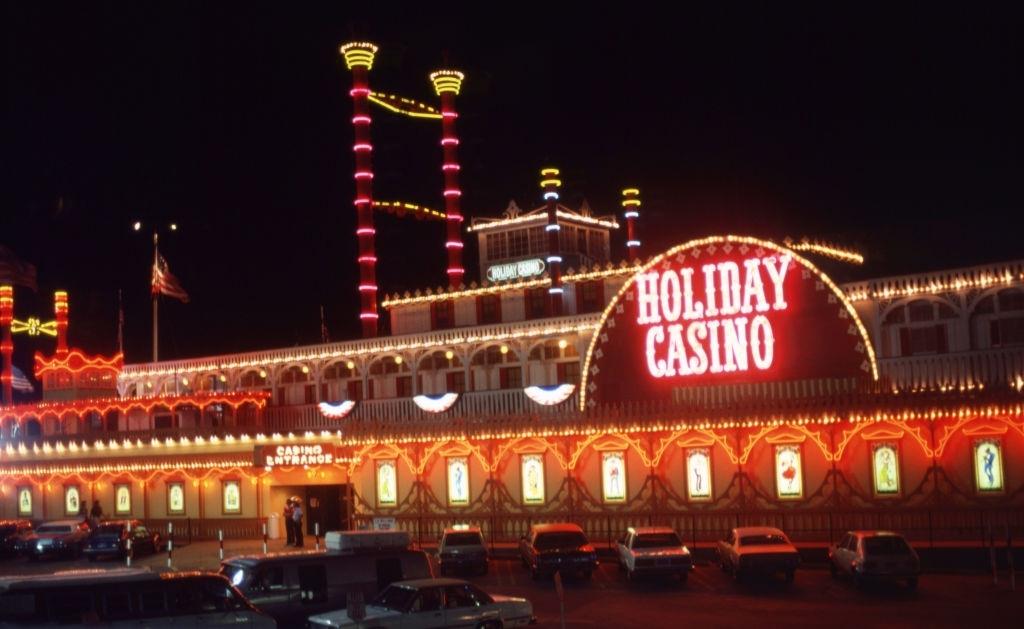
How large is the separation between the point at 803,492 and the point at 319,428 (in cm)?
1809

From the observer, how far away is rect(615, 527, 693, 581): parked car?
93.7 feet

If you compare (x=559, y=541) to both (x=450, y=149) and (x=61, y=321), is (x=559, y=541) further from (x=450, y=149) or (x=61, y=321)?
(x=61, y=321)

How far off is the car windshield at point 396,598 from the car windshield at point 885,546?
10.8 meters

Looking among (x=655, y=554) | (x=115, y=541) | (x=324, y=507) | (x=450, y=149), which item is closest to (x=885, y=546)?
(x=655, y=554)

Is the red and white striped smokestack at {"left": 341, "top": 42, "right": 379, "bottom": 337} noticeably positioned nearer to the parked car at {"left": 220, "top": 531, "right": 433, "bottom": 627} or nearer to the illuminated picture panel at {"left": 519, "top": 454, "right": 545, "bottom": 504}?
the illuminated picture panel at {"left": 519, "top": 454, "right": 545, "bottom": 504}

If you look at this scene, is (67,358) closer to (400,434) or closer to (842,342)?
(400,434)

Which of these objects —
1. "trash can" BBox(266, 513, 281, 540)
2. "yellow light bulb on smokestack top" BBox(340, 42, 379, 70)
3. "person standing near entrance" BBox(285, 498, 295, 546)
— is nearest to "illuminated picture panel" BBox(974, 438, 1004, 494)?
"person standing near entrance" BBox(285, 498, 295, 546)

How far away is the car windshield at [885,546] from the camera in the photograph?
2631cm

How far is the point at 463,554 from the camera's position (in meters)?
32.1

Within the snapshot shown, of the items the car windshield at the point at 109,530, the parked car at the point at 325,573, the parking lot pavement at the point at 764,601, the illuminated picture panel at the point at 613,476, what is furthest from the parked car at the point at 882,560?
the car windshield at the point at 109,530

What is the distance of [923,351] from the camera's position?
35.4 metres

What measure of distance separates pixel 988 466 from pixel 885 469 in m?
2.73

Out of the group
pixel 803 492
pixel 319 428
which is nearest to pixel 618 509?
pixel 803 492

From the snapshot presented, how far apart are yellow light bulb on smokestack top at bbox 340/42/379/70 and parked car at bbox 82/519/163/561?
27.4 meters
